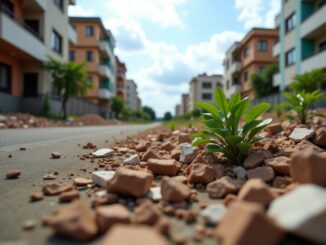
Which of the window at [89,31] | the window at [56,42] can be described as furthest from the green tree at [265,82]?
the window at [89,31]

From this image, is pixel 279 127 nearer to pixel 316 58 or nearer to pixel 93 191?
pixel 93 191

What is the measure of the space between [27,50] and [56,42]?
20.6 feet

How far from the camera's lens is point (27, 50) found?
15227 mm

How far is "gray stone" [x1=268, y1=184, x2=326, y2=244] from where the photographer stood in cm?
101

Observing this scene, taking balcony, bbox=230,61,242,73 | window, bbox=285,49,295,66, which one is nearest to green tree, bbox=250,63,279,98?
window, bbox=285,49,295,66

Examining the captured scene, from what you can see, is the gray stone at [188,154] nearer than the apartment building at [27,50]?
Yes

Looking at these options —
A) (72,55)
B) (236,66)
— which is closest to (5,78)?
(72,55)

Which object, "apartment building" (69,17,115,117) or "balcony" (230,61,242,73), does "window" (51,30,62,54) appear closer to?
"apartment building" (69,17,115,117)

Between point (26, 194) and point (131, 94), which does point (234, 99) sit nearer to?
point (26, 194)

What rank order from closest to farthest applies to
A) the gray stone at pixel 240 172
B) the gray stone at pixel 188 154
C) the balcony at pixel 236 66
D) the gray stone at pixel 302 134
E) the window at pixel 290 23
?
the gray stone at pixel 240 172, the gray stone at pixel 188 154, the gray stone at pixel 302 134, the window at pixel 290 23, the balcony at pixel 236 66

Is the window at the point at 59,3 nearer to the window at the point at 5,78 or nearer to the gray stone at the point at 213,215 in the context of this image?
the window at the point at 5,78

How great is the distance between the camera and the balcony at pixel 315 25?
54.9 feet

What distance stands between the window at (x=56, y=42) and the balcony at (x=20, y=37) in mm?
2582

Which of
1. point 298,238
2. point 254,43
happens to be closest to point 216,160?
point 298,238
